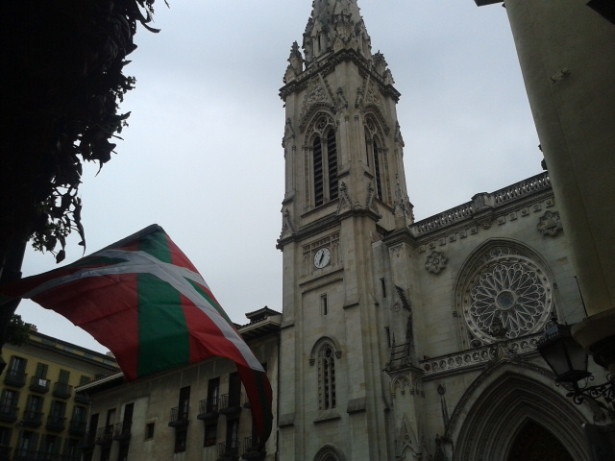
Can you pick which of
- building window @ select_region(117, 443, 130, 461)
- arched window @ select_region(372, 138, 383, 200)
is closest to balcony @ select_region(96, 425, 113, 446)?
building window @ select_region(117, 443, 130, 461)

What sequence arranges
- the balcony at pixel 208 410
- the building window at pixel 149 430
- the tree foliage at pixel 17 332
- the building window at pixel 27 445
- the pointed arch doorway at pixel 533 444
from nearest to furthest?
the tree foliage at pixel 17 332, the pointed arch doorway at pixel 533 444, the balcony at pixel 208 410, the building window at pixel 149 430, the building window at pixel 27 445

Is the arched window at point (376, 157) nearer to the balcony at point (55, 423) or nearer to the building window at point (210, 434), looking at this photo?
the building window at point (210, 434)

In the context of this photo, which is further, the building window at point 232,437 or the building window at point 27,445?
the building window at point 27,445

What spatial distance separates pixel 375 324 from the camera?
2644cm

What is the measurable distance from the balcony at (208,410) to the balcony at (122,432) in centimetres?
680

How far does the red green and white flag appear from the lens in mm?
6496

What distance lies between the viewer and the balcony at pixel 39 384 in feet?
132

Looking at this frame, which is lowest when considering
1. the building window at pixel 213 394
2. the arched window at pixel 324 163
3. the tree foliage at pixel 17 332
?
the tree foliage at pixel 17 332

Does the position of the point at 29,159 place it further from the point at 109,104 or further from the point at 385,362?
the point at 385,362

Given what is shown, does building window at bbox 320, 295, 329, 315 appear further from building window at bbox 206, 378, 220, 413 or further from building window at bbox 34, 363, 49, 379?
building window at bbox 34, 363, 49, 379

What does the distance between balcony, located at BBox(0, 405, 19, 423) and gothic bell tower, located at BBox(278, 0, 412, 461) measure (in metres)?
20.9

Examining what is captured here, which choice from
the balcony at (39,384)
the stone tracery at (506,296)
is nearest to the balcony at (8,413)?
the balcony at (39,384)

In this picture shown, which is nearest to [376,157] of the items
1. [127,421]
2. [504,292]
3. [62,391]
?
[504,292]

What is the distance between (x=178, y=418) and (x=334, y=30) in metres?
25.6
